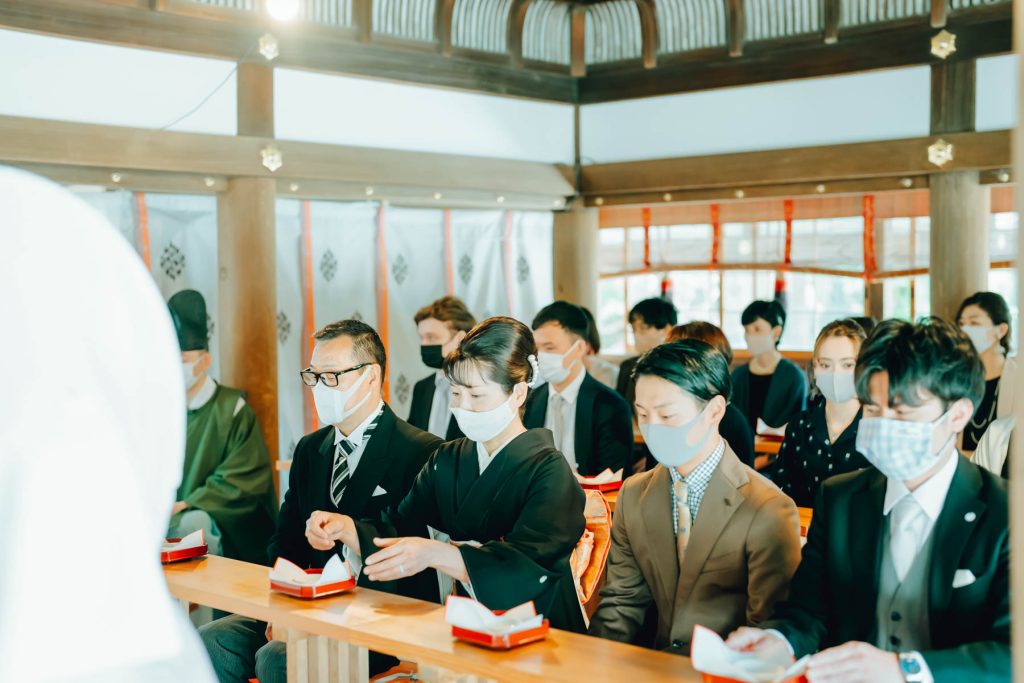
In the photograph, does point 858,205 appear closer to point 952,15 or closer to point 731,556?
point 952,15

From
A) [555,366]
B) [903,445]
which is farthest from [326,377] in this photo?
[903,445]

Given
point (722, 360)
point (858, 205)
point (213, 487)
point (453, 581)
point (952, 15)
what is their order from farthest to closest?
point (858, 205), point (952, 15), point (213, 487), point (453, 581), point (722, 360)

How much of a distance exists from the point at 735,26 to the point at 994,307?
7.98ft

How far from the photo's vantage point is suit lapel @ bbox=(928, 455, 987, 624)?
264 centimetres

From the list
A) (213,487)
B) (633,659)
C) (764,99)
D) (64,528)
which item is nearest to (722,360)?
(633,659)

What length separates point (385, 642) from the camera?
3.04m

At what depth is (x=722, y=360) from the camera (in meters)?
3.40

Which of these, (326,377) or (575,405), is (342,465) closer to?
(326,377)

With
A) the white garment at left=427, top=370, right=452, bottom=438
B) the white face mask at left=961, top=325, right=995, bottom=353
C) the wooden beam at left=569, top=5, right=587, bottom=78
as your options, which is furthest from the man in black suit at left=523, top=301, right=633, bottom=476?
the wooden beam at left=569, top=5, right=587, bottom=78

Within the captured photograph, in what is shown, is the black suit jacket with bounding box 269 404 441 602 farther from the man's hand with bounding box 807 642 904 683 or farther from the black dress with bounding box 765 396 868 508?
the man's hand with bounding box 807 642 904 683

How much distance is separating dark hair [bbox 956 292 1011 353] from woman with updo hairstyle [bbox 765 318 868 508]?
1.57m

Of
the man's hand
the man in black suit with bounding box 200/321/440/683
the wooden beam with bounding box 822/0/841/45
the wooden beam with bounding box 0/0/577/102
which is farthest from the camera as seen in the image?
the wooden beam with bounding box 822/0/841/45

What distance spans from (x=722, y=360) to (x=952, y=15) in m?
4.00

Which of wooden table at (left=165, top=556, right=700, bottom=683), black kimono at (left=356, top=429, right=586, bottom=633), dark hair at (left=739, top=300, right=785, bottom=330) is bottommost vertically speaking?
wooden table at (left=165, top=556, right=700, bottom=683)
